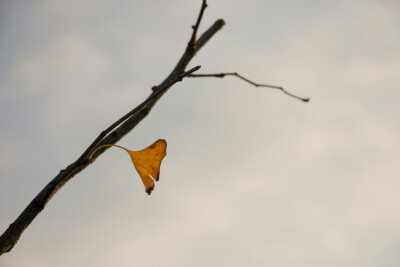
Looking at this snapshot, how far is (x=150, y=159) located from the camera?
101cm

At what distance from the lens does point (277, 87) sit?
4.94ft

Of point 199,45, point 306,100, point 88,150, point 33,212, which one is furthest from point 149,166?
point 306,100

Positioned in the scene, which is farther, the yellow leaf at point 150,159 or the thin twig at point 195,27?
the thin twig at point 195,27

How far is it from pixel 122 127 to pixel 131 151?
21 centimetres

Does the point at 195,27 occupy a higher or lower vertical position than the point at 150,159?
higher

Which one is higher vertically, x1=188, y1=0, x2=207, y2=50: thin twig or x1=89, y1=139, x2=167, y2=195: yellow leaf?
x1=188, y1=0, x2=207, y2=50: thin twig

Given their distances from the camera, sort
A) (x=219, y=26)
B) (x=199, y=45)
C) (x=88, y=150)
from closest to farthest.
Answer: (x=88, y=150), (x=199, y=45), (x=219, y=26)

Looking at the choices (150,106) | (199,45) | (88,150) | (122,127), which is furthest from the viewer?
(199,45)

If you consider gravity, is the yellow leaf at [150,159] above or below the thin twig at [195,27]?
below

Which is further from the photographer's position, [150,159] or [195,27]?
[195,27]

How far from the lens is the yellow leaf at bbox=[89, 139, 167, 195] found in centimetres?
100

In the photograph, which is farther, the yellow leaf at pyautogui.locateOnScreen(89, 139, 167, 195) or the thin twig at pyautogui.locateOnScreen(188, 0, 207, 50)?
the thin twig at pyautogui.locateOnScreen(188, 0, 207, 50)

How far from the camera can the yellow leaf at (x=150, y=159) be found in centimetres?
100

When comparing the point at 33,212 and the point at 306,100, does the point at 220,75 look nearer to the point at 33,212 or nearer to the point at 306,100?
the point at 306,100
